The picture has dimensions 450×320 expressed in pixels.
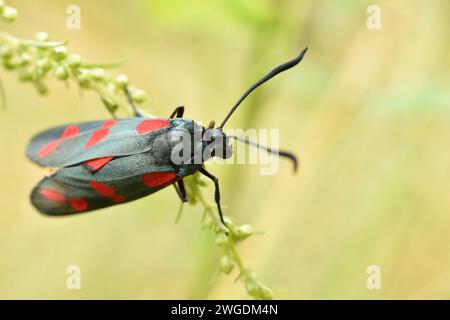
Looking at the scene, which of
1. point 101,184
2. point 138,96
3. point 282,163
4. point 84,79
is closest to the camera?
point 84,79

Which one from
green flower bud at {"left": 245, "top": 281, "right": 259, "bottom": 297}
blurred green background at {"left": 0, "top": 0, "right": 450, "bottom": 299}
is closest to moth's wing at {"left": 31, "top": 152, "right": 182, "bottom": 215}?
green flower bud at {"left": 245, "top": 281, "right": 259, "bottom": 297}

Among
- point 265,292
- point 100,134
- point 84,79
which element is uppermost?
point 84,79

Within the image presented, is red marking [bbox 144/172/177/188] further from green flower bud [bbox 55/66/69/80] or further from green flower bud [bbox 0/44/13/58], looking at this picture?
green flower bud [bbox 0/44/13/58]

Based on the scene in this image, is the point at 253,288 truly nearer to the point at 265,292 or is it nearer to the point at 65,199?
the point at 265,292

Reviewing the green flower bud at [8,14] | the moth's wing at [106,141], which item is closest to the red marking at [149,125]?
the moth's wing at [106,141]

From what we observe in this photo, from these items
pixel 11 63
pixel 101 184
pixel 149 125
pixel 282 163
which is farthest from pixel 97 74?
pixel 282 163

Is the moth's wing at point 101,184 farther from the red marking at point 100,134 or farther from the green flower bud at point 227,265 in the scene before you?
the green flower bud at point 227,265
